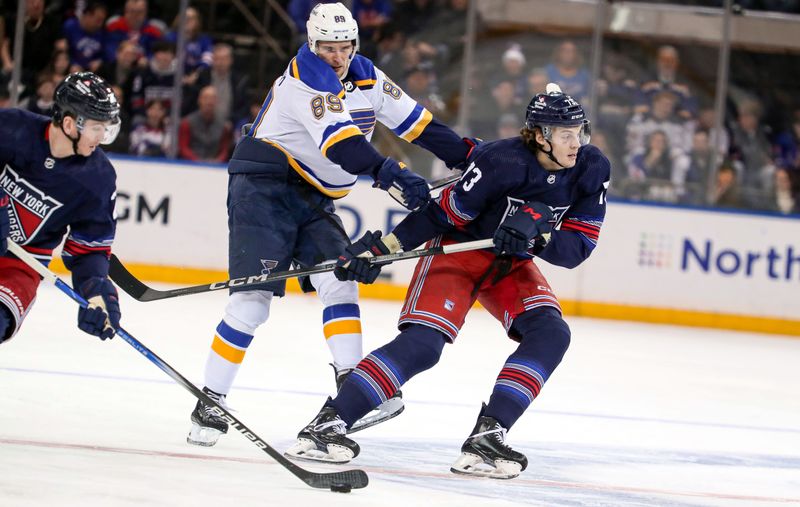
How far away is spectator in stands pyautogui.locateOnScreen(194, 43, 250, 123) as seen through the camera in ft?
27.8

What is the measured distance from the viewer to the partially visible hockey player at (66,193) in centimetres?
336

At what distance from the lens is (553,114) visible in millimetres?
3590

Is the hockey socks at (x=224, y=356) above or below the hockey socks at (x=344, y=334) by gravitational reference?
below

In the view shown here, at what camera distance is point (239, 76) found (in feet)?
28.0

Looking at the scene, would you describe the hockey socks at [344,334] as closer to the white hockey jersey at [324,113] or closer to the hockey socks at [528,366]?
the white hockey jersey at [324,113]

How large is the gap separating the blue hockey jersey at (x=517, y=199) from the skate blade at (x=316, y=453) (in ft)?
2.13

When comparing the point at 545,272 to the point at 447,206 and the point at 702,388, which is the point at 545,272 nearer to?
the point at 702,388

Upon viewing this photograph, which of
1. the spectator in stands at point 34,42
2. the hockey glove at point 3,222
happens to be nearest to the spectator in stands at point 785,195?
the spectator in stands at point 34,42

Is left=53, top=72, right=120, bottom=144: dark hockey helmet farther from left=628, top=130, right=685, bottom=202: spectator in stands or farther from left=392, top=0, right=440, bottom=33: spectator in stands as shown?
left=392, top=0, right=440, bottom=33: spectator in stands

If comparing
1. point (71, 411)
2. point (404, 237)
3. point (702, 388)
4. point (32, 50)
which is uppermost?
point (32, 50)

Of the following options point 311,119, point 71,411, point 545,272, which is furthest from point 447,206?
point 545,272

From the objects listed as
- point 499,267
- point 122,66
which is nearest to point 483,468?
point 499,267

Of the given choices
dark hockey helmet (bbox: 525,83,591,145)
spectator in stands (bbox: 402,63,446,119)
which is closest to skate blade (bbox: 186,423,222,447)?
dark hockey helmet (bbox: 525,83,591,145)

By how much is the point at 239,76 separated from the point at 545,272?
96.3 inches
